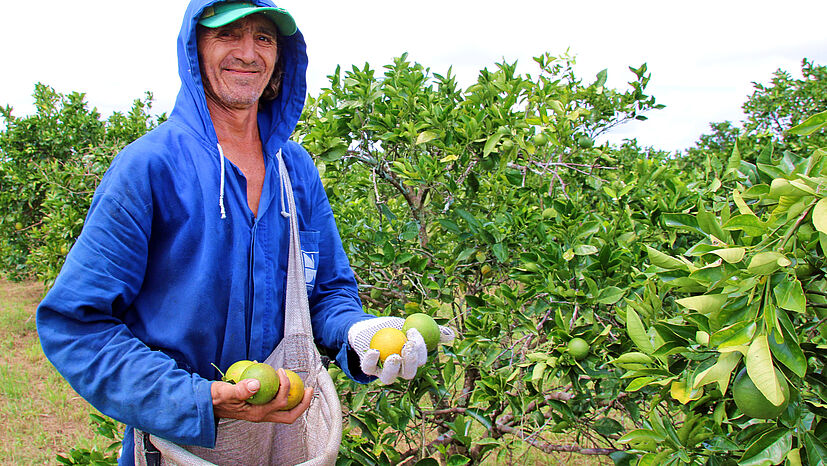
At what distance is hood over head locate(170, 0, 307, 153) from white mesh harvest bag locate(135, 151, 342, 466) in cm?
15

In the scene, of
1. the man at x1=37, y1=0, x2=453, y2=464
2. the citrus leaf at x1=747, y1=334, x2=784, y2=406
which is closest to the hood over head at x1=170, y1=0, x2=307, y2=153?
the man at x1=37, y1=0, x2=453, y2=464

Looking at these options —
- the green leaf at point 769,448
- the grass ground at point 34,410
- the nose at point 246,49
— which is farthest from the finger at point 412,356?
the grass ground at point 34,410

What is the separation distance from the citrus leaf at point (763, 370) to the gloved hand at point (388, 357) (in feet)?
2.47

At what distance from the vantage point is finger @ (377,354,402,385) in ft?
4.67

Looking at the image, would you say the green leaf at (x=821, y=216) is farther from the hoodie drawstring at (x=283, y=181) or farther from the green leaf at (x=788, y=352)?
the hoodie drawstring at (x=283, y=181)

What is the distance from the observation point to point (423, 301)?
2.36m

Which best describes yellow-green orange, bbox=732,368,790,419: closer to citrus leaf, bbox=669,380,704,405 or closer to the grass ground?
citrus leaf, bbox=669,380,704,405

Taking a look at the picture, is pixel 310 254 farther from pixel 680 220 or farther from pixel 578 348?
pixel 680 220

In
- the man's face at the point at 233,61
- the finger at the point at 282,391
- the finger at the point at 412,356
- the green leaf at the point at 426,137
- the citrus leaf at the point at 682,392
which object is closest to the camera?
the citrus leaf at the point at 682,392

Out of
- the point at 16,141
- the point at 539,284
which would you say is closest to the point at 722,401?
the point at 539,284

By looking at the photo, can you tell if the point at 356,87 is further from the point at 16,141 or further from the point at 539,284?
the point at 16,141

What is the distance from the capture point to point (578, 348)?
176 cm

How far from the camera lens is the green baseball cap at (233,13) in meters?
1.47

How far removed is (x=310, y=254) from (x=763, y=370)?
1200 millimetres
